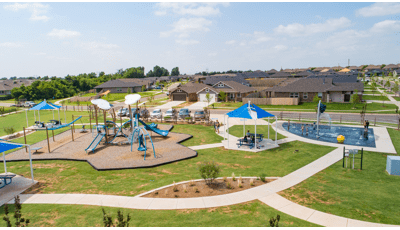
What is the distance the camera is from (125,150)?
21.5m

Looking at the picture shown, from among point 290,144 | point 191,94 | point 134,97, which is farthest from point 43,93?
point 290,144

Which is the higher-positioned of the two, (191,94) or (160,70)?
(160,70)

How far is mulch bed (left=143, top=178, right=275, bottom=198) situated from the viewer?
1298 centimetres

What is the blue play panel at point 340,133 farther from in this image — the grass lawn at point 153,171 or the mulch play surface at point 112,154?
the mulch play surface at point 112,154

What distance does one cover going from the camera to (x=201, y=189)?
44.8ft

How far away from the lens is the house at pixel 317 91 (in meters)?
49.9

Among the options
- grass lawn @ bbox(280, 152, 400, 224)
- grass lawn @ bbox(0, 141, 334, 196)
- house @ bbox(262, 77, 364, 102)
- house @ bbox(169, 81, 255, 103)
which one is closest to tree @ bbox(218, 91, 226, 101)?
house @ bbox(169, 81, 255, 103)

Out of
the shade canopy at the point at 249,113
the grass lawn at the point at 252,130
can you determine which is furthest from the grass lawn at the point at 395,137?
the shade canopy at the point at 249,113

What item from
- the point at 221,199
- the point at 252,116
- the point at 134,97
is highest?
the point at 134,97

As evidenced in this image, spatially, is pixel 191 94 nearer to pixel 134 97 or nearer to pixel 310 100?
pixel 310 100

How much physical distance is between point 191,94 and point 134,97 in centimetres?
3822

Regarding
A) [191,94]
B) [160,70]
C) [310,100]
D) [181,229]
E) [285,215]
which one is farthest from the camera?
[160,70]

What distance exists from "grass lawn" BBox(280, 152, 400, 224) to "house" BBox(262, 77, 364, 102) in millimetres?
37136

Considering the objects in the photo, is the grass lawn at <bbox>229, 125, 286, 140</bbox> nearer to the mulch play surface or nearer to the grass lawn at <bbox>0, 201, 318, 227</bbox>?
the mulch play surface
